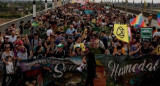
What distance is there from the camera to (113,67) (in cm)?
873

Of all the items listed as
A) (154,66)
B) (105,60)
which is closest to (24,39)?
(105,60)

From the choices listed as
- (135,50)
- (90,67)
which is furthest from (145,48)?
(90,67)

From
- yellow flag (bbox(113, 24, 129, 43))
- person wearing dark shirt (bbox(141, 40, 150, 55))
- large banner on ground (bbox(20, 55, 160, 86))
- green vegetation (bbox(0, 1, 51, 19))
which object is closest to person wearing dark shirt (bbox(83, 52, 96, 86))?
large banner on ground (bbox(20, 55, 160, 86))

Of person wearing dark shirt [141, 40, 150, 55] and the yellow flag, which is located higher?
the yellow flag

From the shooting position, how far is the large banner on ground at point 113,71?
28.6ft

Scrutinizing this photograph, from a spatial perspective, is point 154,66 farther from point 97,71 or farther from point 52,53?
point 52,53

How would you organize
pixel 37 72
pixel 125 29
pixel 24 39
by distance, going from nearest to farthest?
pixel 37 72
pixel 125 29
pixel 24 39

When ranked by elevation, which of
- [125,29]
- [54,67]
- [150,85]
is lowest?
[150,85]

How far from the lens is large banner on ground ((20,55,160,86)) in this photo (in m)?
8.73

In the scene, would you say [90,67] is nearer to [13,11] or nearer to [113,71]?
[113,71]

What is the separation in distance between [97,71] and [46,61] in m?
1.43

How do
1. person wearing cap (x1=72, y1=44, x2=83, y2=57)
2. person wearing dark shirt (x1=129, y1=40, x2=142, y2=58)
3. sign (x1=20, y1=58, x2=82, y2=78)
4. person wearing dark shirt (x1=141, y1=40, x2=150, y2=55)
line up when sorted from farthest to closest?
person wearing dark shirt (x1=141, y1=40, x2=150, y2=55) < person wearing dark shirt (x1=129, y1=40, x2=142, y2=58) < person wearing cap (x1=72, y1=44, x2=83, y2=57) < sign (x1=20, y1=58, x2=82, y2=78)

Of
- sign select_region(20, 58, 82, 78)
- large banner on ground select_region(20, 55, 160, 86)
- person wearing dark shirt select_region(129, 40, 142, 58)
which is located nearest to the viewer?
sign select_region(20, 58, 82, 78)

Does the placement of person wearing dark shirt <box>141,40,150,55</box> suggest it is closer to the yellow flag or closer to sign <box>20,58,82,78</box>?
the yellow flag
